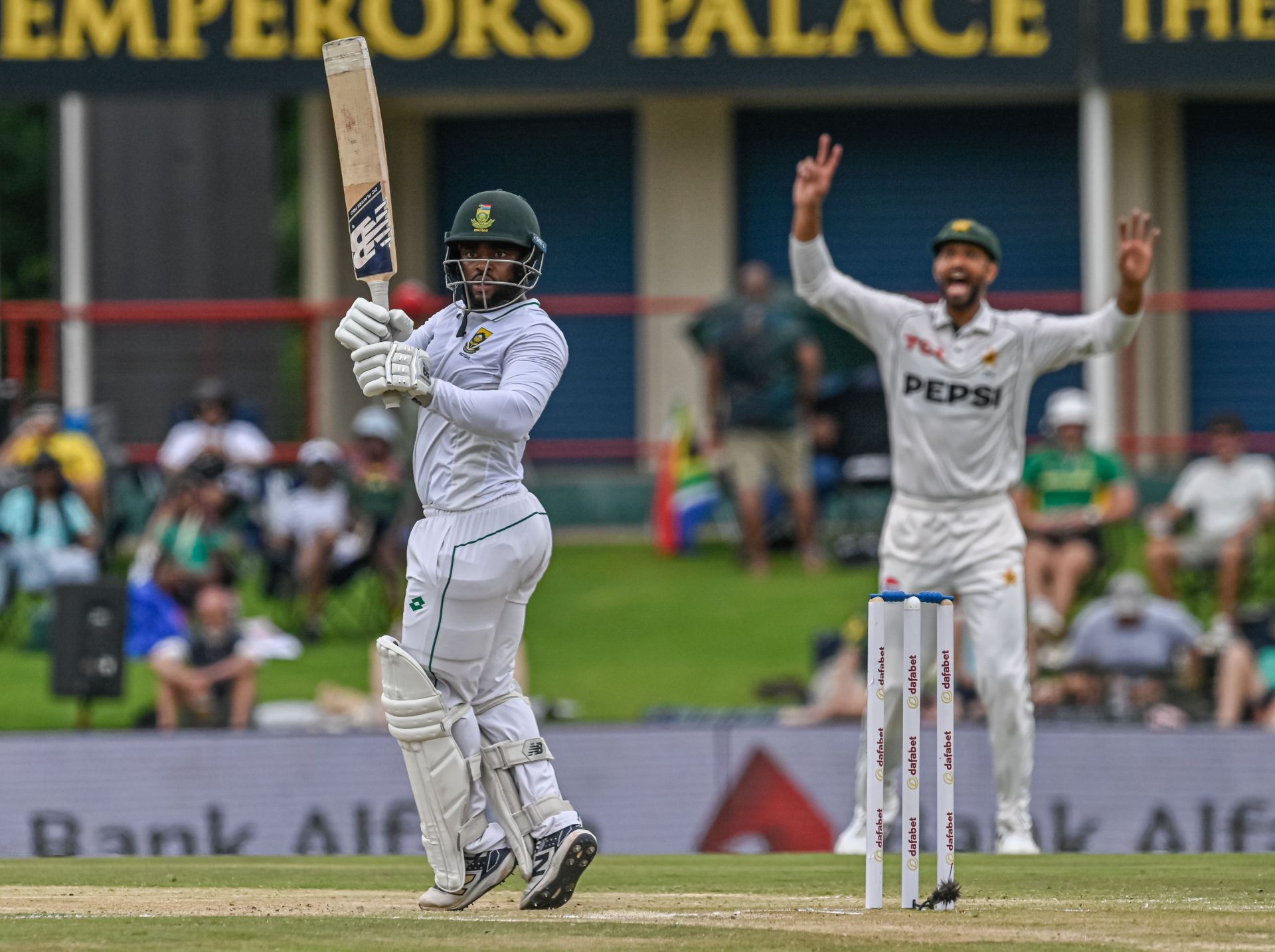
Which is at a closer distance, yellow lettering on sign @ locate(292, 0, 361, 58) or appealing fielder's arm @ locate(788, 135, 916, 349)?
appealing fielder's arm @ locate(788, 135, 916, 349)

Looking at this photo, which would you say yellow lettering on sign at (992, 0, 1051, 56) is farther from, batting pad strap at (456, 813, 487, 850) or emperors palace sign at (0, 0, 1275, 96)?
batting pad strap at (456, 813, 487, 850)

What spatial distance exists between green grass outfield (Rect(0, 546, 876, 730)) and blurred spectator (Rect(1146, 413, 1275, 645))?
193 cm

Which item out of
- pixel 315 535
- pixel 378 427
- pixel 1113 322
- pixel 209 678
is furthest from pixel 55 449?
pixel 1113 322

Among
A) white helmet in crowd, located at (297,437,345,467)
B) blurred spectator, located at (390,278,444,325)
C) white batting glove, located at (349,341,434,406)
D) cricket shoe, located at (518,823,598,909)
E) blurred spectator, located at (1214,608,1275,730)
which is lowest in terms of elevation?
blurred spectator, located at (1214,608,1275,730)

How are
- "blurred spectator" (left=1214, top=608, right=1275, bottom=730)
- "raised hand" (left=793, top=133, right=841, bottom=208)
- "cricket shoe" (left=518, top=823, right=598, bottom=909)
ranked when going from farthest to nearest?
"blurred spectator" (left=1214, top=608, right=1275, bottom=730), "raised hand" (left=793, top=133, right=841, bottom=208), "cricket shoe" (left=518, top=823, right=598, bottom=909)

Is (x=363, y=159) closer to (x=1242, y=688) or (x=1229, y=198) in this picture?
(x=1242, y=688)

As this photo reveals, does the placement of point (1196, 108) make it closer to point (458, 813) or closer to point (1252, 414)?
point (1252, 414)

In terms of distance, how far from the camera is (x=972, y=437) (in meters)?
8.67

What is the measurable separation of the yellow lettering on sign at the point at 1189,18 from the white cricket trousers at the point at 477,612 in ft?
35.5

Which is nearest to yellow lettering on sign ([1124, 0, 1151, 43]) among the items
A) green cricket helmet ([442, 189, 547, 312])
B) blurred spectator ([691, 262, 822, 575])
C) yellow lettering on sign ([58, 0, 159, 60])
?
blurred spectator ([691, 262, 822, 575])

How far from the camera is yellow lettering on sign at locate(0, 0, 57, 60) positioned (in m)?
16.8

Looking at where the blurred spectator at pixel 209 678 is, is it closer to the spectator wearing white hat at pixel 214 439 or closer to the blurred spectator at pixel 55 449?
the blurred spectator at pixel 55 449

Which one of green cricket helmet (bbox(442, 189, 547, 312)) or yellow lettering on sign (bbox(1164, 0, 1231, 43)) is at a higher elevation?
yellow lettering on sign (bbox(1164, 0, 1231, 43))

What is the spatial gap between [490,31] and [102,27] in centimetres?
275
